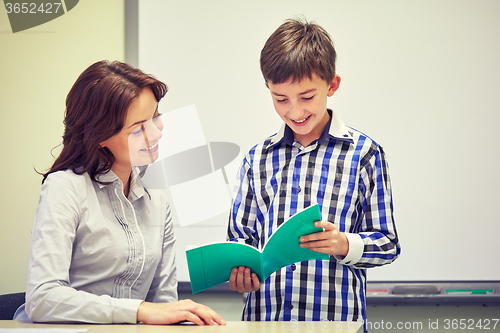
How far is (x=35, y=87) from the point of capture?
1.74 m

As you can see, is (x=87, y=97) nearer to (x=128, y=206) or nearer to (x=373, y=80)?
(x=128, y=206)

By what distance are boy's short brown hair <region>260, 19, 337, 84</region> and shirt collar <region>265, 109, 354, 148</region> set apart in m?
0.12

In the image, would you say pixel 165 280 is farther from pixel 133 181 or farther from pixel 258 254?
pixel 258 254

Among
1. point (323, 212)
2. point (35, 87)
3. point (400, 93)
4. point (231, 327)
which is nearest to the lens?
point (231, 327)

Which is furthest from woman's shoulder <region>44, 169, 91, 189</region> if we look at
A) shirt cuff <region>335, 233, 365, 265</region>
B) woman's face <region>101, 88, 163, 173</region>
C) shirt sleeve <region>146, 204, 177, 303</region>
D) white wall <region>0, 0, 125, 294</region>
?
white wall <region>0, 0, 125, 294</region>

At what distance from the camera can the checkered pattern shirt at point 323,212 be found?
946 millimetres

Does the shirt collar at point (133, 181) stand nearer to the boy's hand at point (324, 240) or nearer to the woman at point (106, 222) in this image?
the woman at point (106, 222)

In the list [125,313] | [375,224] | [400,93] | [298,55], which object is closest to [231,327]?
[125,313]

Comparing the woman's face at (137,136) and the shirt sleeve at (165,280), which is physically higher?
the woman's face at (137,136)

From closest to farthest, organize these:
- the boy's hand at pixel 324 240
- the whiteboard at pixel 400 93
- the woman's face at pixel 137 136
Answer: the boy's hand at pixel 324 240
the woman's face at pixel 137 136
the whiteboard at pixel 400 93

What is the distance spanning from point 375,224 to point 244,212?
1.14 feet

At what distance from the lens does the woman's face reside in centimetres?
103

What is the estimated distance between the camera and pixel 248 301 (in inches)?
40.5

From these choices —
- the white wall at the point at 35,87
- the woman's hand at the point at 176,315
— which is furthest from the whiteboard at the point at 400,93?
the woman's hand at the point at 176,315
